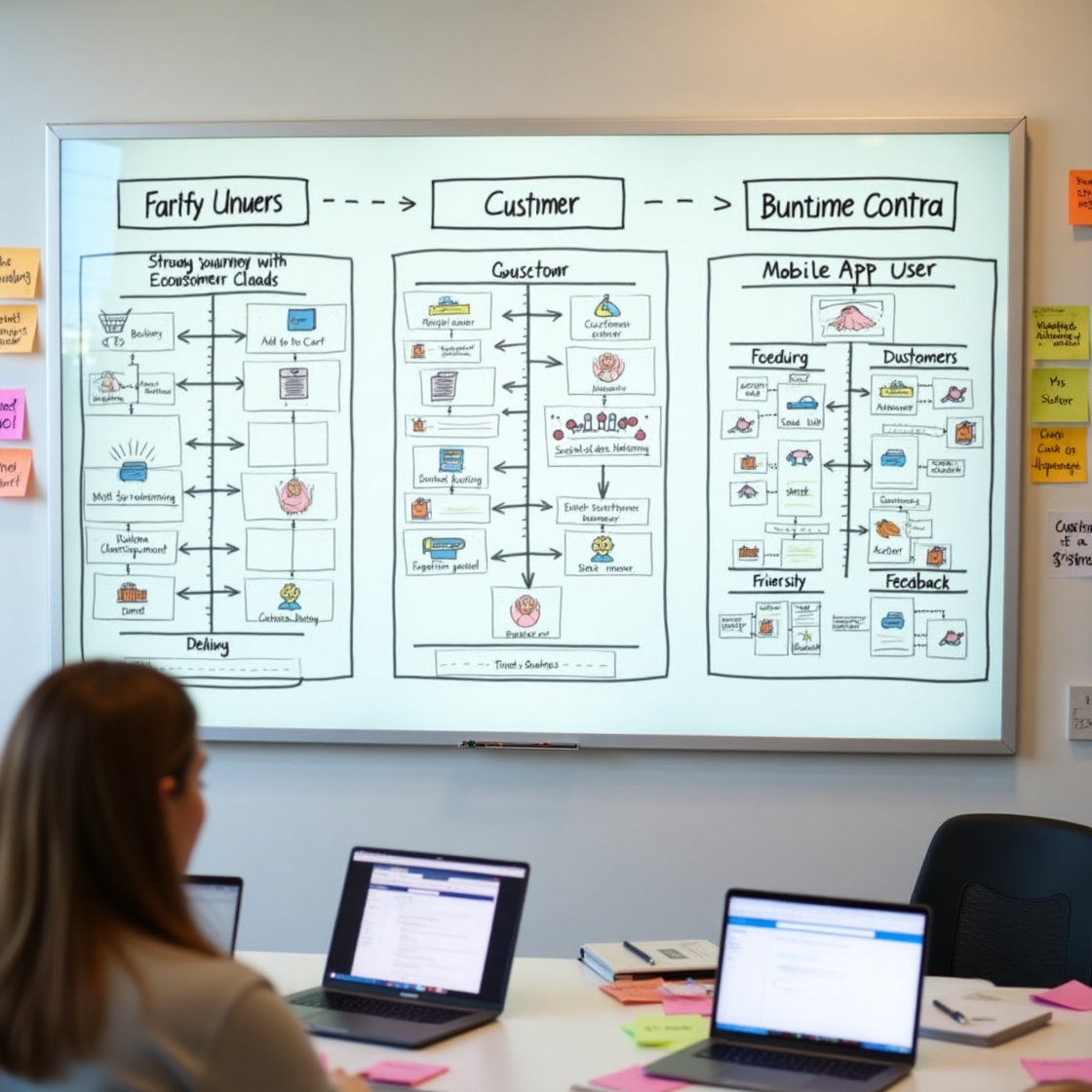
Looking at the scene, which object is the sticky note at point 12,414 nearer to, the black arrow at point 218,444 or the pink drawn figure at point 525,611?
the black arrow at point 218,444

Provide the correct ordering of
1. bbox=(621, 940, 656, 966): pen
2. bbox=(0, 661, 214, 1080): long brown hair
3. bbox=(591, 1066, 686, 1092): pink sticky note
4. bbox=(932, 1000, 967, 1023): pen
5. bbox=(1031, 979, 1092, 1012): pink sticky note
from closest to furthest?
bbox=(0, 661, 214, 1080): long brown hair
bbox=(591, 1066, 686, 1092): pink sticky note
bbox=(932, 1000, 967, 1023): pen
bbox=(1031, 979, 1092, 1012): pink sticky note
bbox=(621, 940, 656, 966): pen

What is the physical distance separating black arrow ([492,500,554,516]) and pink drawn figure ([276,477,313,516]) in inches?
18.7

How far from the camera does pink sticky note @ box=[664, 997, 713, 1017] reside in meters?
2.23

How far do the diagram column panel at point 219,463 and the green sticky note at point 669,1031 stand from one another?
1.46 m

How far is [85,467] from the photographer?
11.3 feet

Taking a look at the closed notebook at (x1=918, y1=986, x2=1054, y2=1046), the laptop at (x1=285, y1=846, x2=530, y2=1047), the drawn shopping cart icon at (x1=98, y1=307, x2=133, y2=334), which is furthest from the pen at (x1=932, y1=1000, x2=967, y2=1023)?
the drawn shopping cart icon at (x1=98, y1=307, x2=133, y2=334)

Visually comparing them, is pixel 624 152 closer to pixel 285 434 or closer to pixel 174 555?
pixel 285 434

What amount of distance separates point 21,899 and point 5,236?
257 cm

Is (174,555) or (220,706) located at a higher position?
(174,555)

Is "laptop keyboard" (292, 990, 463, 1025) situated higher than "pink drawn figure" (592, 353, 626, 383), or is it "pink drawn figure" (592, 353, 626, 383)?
"pink drawn figure" (592, 353, 626, 383)

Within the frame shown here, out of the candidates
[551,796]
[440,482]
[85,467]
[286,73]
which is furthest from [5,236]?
[551,796]

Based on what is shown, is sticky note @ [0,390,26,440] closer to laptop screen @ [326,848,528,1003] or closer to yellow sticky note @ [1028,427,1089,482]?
laptop screen @ [326,848,528,1003]


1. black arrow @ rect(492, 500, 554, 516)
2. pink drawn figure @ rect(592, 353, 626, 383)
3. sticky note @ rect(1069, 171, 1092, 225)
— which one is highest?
sticky note @ rect(1069, 171, 1092, 225)

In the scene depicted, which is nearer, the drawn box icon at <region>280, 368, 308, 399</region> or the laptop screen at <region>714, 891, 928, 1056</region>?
the laptop screen at <region>714, 891, 928, 1056</region>
